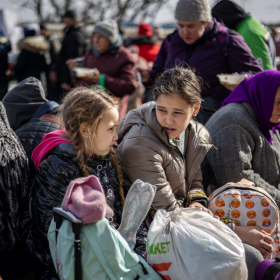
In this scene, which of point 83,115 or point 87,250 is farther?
point 83,115

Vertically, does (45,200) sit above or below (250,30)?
below

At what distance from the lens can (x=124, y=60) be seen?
13.4 feet

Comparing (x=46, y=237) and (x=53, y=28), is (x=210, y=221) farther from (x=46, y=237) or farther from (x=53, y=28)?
(x=53, y=28)

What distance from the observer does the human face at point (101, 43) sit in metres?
4.02

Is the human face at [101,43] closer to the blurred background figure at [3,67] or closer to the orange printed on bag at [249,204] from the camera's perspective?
the blurred background figure at [3,67]

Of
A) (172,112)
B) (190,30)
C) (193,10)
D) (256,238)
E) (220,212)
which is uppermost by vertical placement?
(193,10)

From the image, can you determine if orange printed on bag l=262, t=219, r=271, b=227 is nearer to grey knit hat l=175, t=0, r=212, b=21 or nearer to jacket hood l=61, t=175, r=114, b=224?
jacket hood l=61, t=175, r=114, b=224

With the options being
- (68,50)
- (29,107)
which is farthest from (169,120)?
(68,50)

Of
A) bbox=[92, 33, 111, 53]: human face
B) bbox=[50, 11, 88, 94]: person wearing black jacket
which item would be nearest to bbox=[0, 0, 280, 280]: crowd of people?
bbox=[92, 33, 111, 53]: human face

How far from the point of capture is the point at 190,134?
2.28 metres

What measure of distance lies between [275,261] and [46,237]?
1.20 meters

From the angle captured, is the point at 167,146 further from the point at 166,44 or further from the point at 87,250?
the point at 166,44

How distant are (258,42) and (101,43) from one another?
5.71ft

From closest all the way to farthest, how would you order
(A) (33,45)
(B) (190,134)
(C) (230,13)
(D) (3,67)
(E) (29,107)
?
(B) (190,134), (E) (29,107), (C) (230,13), (D) (3,67), (A) (33,45)
